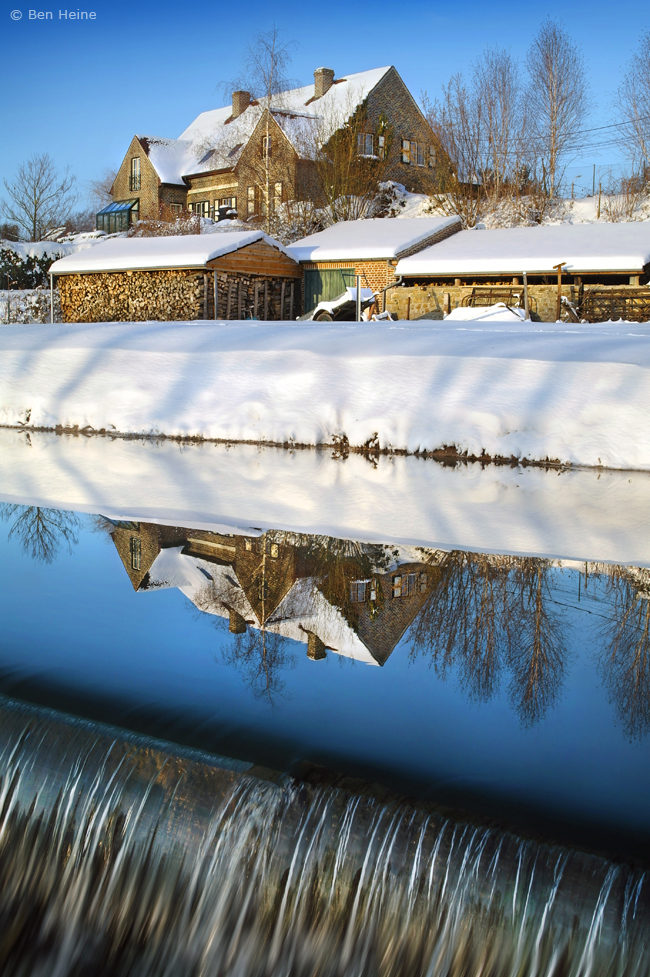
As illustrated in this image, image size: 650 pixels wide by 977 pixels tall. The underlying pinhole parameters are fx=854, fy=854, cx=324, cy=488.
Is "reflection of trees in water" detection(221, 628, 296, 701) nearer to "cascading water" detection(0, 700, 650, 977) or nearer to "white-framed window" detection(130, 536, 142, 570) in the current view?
"cascading water" detection(0, 700, 650, 977)

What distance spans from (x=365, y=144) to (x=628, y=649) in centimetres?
3812

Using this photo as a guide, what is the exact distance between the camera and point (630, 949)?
2.23 meters

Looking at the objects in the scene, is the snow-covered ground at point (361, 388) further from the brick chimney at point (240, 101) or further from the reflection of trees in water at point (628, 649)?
the brick chimney at point (240, 101)

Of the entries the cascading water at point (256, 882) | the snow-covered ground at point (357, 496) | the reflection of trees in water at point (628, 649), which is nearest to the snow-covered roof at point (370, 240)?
the snow-covered ground at point (357, 496)

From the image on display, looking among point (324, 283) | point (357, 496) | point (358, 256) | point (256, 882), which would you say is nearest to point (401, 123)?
point (324, 283)

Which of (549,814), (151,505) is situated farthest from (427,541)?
(549,814)

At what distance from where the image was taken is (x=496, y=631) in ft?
14.2

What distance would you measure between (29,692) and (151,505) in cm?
363

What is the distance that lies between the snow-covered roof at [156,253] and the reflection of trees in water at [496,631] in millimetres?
18263

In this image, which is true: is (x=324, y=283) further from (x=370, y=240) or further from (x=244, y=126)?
(x=244, y=126)

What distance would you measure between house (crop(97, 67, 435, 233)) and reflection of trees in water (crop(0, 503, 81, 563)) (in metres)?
30.5

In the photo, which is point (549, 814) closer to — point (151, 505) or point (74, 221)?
point (151, 505)

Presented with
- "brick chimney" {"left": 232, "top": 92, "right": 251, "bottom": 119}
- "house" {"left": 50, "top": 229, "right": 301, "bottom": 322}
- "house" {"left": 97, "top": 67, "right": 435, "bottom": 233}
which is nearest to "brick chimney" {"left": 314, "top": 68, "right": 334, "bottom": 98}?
"house" {"left": 97, "top": 67, "right": 435, "bottom": 233}

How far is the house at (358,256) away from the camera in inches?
985
